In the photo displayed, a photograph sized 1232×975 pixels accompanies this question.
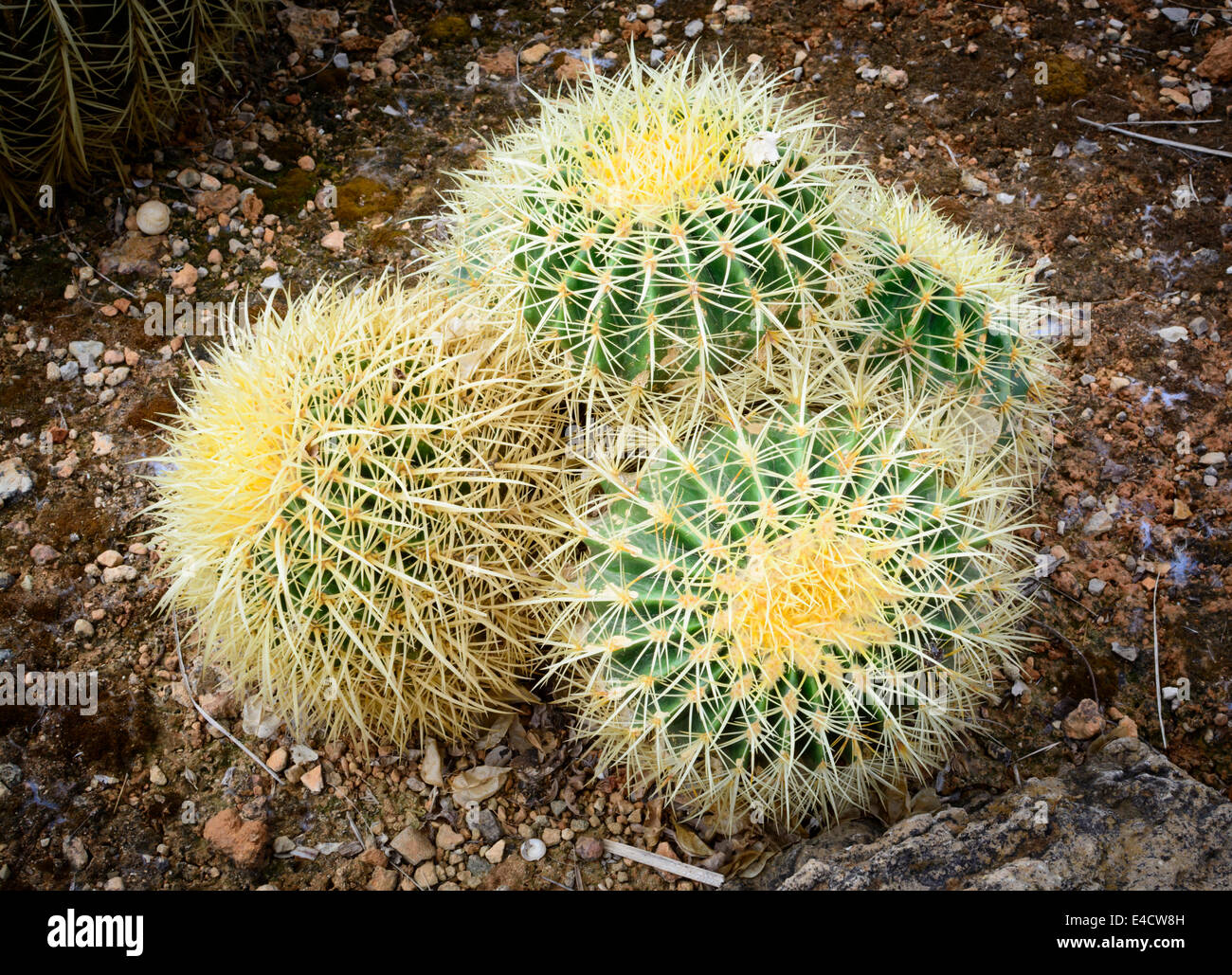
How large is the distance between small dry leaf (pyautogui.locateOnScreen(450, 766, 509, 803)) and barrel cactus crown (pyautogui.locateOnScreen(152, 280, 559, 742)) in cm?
27

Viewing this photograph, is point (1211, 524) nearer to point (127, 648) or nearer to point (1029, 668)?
point (1029, 668)

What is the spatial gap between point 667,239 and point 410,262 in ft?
2.71

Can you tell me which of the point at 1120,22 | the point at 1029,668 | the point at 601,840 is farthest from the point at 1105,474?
the point at 1120,22

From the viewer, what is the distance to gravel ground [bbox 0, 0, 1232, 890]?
94.5 inches

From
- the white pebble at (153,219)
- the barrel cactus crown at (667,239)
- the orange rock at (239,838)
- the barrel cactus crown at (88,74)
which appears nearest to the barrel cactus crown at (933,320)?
the barrel cactus crown at (667,239)

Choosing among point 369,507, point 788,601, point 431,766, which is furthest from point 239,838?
point 788,601

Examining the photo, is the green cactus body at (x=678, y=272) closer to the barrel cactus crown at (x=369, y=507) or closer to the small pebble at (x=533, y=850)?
the barrel cactus crown at (x=369, y=507)

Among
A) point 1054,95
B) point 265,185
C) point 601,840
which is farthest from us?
point 1054,95

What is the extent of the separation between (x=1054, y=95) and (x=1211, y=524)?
6.31ft

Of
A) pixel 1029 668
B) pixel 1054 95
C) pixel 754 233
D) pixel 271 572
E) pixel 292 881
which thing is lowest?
pixel 292 881

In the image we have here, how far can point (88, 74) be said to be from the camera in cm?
305

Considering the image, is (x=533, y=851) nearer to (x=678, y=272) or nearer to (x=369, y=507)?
(x=369, y=507)

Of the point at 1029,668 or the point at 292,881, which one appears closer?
the point at 292,881

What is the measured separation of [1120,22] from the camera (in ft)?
13.4
